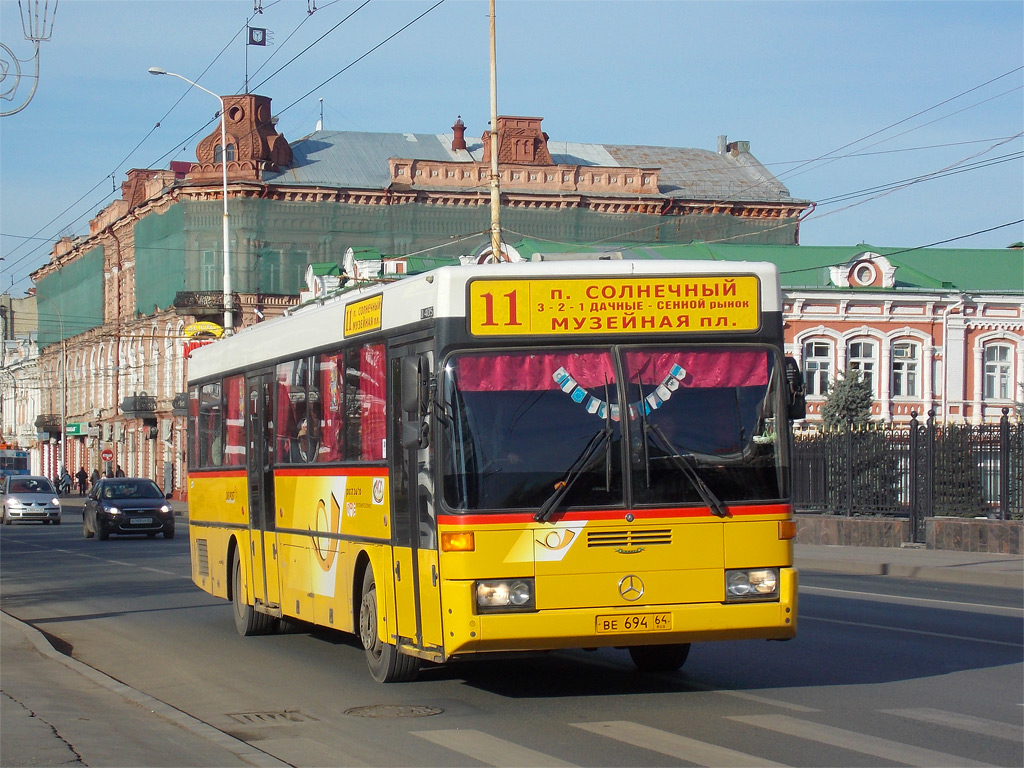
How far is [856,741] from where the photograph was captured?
8.35 meters

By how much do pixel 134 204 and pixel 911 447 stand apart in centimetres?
5527

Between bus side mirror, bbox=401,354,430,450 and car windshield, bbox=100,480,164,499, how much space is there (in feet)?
95.2

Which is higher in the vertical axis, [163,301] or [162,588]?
[163,301]

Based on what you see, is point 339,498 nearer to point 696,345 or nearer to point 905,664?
point 696,345

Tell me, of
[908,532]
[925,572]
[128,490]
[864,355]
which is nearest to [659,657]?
[925,572]

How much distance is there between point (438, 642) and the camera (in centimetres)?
946

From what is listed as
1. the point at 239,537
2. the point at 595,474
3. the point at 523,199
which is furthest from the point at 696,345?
the point at 523,199

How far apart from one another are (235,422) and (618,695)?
6.18 meters

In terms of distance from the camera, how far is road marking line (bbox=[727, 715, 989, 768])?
784 centimetres

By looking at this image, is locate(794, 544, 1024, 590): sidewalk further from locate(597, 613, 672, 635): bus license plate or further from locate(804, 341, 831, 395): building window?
locate(804, 341, 831, 395): building window

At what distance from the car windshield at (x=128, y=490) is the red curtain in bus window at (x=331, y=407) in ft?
87.1

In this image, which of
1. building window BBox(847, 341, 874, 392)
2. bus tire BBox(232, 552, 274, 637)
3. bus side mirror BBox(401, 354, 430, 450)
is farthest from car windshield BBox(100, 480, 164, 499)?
bus side mirror BBox(401, 354, 430, 450)

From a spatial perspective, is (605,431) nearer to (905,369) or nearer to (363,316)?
(363,316)

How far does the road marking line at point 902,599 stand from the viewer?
55.9 feet
